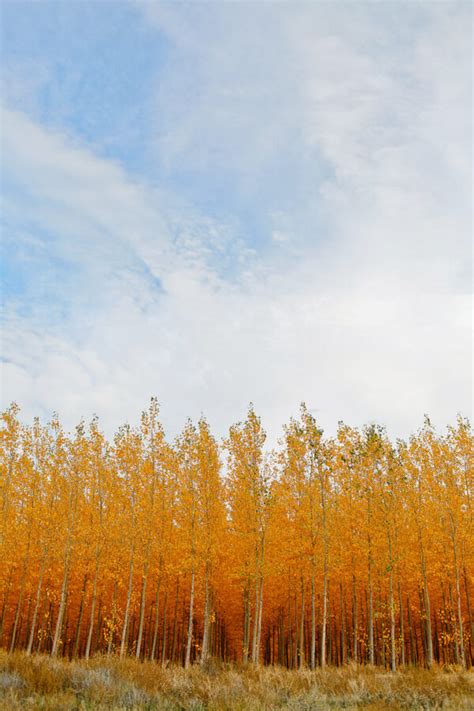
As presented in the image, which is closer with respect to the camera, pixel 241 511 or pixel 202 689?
pixel 202 689

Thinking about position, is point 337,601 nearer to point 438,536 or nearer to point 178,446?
point 438,536

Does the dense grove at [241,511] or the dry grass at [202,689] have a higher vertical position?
the dense grove at [241,511]

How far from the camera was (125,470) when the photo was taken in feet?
80.4

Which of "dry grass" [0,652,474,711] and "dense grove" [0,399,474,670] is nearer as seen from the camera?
"dry grass" [0,652,474,711]

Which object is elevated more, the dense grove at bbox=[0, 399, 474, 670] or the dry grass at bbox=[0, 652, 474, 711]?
the dense grove at bbox=[0, 399, 474, 670]

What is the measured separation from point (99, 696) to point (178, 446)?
15.3 metres

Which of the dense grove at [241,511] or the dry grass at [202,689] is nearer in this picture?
the dry grass at [202,689]

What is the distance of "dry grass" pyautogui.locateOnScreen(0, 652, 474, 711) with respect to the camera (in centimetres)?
920

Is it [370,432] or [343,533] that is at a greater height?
[370,432]

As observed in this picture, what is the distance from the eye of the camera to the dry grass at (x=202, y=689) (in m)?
9.20

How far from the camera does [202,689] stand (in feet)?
34.5

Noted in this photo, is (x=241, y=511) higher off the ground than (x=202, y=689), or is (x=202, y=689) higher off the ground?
(x=241, y=511)

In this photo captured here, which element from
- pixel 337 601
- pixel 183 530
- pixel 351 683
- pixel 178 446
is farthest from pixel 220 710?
pixel 337 601

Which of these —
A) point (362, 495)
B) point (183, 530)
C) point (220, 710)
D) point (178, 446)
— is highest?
point (178, 446)
